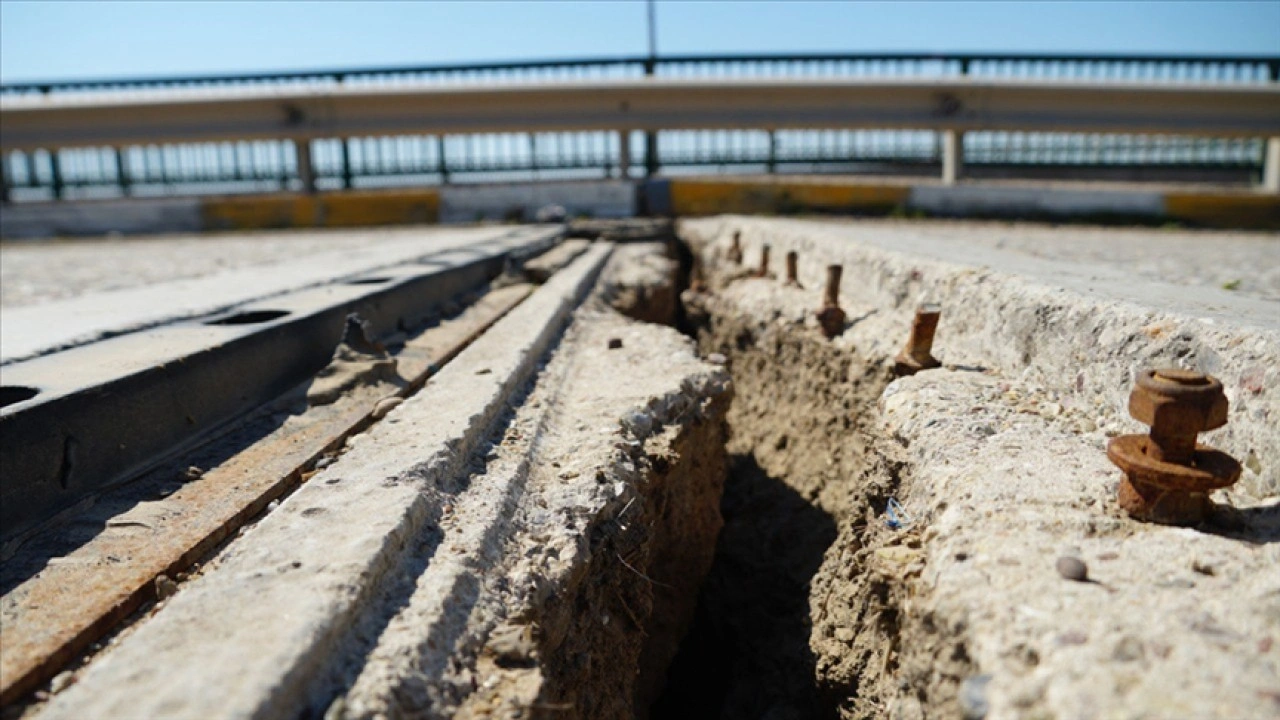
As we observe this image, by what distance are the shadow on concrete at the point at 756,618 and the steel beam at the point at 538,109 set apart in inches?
284

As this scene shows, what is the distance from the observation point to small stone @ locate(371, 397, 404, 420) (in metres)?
2.38

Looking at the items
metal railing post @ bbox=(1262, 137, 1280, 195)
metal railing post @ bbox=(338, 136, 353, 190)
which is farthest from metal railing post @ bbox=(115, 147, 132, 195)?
metal railing post @ bbox=(1262, 137, 1280, 195)

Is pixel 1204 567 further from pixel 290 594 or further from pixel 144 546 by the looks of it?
pixel 144 546

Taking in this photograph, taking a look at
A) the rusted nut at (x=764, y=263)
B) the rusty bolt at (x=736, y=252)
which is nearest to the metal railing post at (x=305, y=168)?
the rusty bolt at (x=736, y=252)

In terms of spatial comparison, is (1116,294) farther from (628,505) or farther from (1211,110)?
(1211,110)

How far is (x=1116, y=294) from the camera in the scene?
7.93 ft

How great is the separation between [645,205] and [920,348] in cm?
722

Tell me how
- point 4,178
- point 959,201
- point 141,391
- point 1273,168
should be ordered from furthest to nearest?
point 4,178, point 1273,168, point 959,201, point 141,391

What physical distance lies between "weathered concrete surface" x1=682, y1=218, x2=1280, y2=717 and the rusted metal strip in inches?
53.5

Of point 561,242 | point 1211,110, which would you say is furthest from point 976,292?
point 1211,110

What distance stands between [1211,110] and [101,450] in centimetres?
1133

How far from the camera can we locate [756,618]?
3156mm

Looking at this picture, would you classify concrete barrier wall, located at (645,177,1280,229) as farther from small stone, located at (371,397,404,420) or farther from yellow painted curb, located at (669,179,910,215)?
small stone, located at (371,397,404,420)

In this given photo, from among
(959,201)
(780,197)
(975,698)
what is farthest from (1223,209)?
(975,698)
